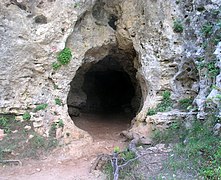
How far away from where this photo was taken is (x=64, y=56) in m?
8.49

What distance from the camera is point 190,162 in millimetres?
5738

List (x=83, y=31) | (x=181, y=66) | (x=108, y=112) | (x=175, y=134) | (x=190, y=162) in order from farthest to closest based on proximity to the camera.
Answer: (x=108, y=112), (x=83, y=31), (x=181, y=66), (x=175, y=134), (x=190, y=162)

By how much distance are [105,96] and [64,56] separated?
751 cm

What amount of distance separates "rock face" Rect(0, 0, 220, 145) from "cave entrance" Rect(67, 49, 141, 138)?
2.01 m

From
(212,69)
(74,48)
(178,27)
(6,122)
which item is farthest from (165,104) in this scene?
(6,122)

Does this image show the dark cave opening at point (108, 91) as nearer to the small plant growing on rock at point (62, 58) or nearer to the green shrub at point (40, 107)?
the small plant growing on rock at point (62, 58)

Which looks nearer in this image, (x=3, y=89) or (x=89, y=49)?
(x=3, y=89)

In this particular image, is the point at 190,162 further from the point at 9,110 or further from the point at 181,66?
the point at 9,110

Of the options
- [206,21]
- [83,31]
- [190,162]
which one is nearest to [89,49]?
[83,31]

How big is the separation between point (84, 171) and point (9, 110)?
9.13 ft

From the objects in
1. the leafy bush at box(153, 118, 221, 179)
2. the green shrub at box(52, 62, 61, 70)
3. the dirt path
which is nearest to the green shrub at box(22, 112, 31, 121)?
the dirt path

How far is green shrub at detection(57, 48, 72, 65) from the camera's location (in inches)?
333

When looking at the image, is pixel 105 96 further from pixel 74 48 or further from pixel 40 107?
pixel 40 107

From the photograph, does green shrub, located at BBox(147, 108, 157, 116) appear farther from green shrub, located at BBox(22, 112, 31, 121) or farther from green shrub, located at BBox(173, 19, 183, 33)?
green shrub, located at BBox(22, 112, 31, 121)
